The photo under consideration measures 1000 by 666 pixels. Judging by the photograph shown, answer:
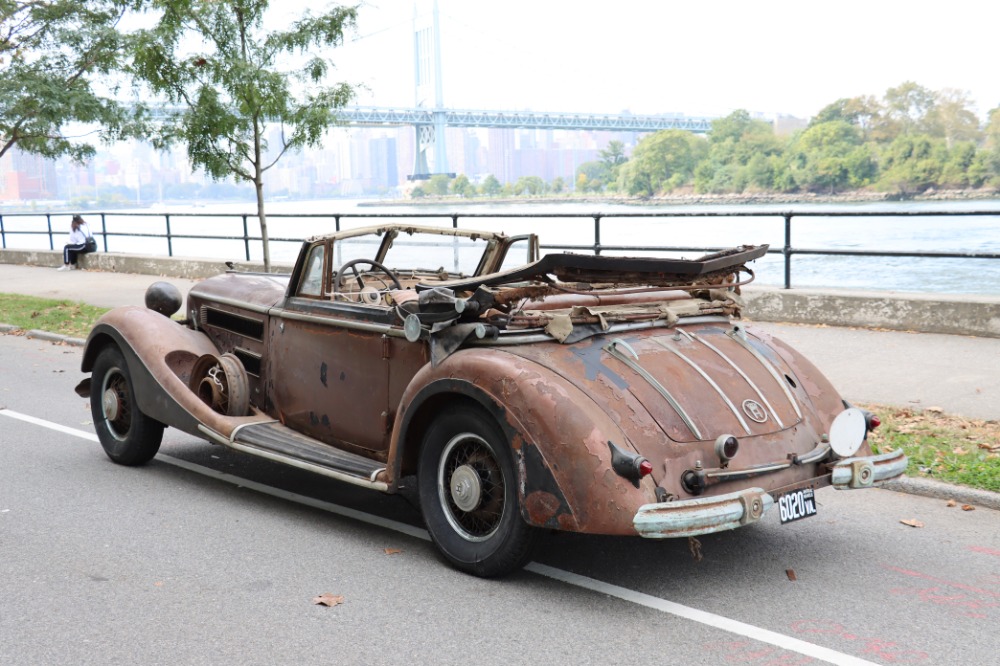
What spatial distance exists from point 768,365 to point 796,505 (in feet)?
2.79

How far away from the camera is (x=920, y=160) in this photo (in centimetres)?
2367

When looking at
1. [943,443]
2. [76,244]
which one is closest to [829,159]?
[76,244]

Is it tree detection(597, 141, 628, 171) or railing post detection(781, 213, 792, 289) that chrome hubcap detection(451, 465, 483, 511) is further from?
tree detection(597, 141, 628, 171)

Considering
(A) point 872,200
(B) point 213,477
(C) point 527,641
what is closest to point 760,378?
(C) point 527,641

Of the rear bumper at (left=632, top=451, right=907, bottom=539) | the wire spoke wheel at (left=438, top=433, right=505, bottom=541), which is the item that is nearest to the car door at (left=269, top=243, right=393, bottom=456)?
the wire spoke wheel at (left=438, top=433, right=505, bottom=541)

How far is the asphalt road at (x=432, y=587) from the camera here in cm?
405

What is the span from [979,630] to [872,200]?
20.9 meters

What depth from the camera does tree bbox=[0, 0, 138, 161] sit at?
64.4ft

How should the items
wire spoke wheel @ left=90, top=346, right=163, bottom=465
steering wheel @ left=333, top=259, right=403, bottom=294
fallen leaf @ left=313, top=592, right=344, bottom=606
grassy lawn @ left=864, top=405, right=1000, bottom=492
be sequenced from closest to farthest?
fallen leaf @ left=313, top=592, right=344, bottom=606 < grassy lawn @ left=864, top=405, right=1000, bottom=492 < steering wheel @ left=333, top=259, right=403, bottom=294 < wire spoke wheel @ left=90, top=346, right=163, bottom=465

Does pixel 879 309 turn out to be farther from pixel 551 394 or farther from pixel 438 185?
pixel 438 185

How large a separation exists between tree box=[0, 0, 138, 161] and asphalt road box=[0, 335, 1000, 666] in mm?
15237

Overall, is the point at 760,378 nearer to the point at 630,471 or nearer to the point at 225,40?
the point at 630,471

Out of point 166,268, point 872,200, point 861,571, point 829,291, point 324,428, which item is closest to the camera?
point 861,571

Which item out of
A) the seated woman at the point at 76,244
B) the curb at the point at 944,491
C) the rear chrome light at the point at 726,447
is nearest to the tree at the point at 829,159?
the seated woman at the point at 76,244
